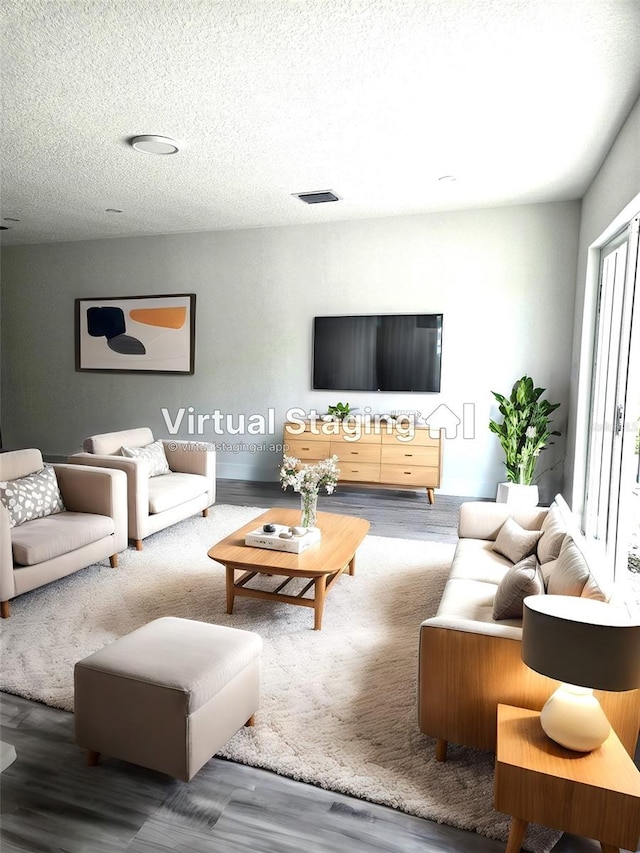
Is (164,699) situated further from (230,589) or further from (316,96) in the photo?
(316,96)

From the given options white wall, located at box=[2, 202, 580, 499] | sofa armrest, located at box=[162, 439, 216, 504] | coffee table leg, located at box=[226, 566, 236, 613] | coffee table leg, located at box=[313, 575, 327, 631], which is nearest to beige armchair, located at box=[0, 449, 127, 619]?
coffee table leg, located at box=[226, 566, 236, 613]

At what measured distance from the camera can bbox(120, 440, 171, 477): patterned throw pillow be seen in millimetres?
4520

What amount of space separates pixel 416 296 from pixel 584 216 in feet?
5.49

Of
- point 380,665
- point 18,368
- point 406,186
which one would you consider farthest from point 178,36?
point 18,368

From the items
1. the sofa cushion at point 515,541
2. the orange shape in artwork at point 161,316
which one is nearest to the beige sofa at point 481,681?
the sofa cushion at point 515,541

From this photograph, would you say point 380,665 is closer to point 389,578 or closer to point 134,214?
point 389,578

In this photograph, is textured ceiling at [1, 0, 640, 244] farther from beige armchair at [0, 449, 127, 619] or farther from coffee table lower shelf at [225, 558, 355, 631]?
coffee table lower shelf at [225, 558, 355, 631]

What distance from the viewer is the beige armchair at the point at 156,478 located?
4.07m

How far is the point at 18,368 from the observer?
304 inches

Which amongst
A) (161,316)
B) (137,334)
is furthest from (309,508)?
(137,334)

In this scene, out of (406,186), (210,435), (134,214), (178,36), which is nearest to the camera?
(178,36)

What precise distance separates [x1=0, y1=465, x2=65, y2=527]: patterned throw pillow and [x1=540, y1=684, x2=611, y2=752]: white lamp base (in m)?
2.99

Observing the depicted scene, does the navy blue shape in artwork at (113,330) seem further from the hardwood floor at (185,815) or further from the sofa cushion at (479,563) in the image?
the hardwood floor at (185,815)

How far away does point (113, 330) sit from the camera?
715cm
